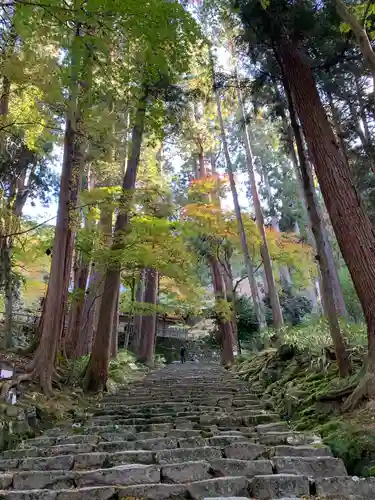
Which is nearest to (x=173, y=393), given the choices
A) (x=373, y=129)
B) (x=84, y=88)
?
(x=84, y=88)

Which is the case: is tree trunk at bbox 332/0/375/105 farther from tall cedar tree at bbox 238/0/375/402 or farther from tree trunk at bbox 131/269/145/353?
tree trunk at bbox 131/269/145/353

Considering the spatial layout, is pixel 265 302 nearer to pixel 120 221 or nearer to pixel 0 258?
pixel 120 221

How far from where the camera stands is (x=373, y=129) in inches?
407

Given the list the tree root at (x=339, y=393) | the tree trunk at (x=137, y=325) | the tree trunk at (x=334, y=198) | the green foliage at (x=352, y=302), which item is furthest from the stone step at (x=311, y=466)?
the tree trunk at (x=137, y=325)

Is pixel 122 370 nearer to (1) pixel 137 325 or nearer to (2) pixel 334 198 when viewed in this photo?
(1) pixel 137 325

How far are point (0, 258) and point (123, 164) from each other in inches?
194

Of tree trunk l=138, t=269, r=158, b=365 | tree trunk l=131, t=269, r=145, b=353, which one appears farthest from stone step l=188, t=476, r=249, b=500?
tree trunk l=131, t=269, r=145, b=353

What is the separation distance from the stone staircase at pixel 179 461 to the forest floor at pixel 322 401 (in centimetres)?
18

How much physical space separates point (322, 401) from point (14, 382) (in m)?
3.98

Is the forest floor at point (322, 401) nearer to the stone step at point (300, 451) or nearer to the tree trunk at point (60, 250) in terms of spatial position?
the stone step at point (300, 451)

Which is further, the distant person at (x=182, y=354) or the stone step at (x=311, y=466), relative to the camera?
the distant person at (x=182, y=354)

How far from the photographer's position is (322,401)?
15.2ft

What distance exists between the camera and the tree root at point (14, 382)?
5071 mm

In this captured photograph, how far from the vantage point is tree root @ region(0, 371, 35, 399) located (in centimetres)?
507
